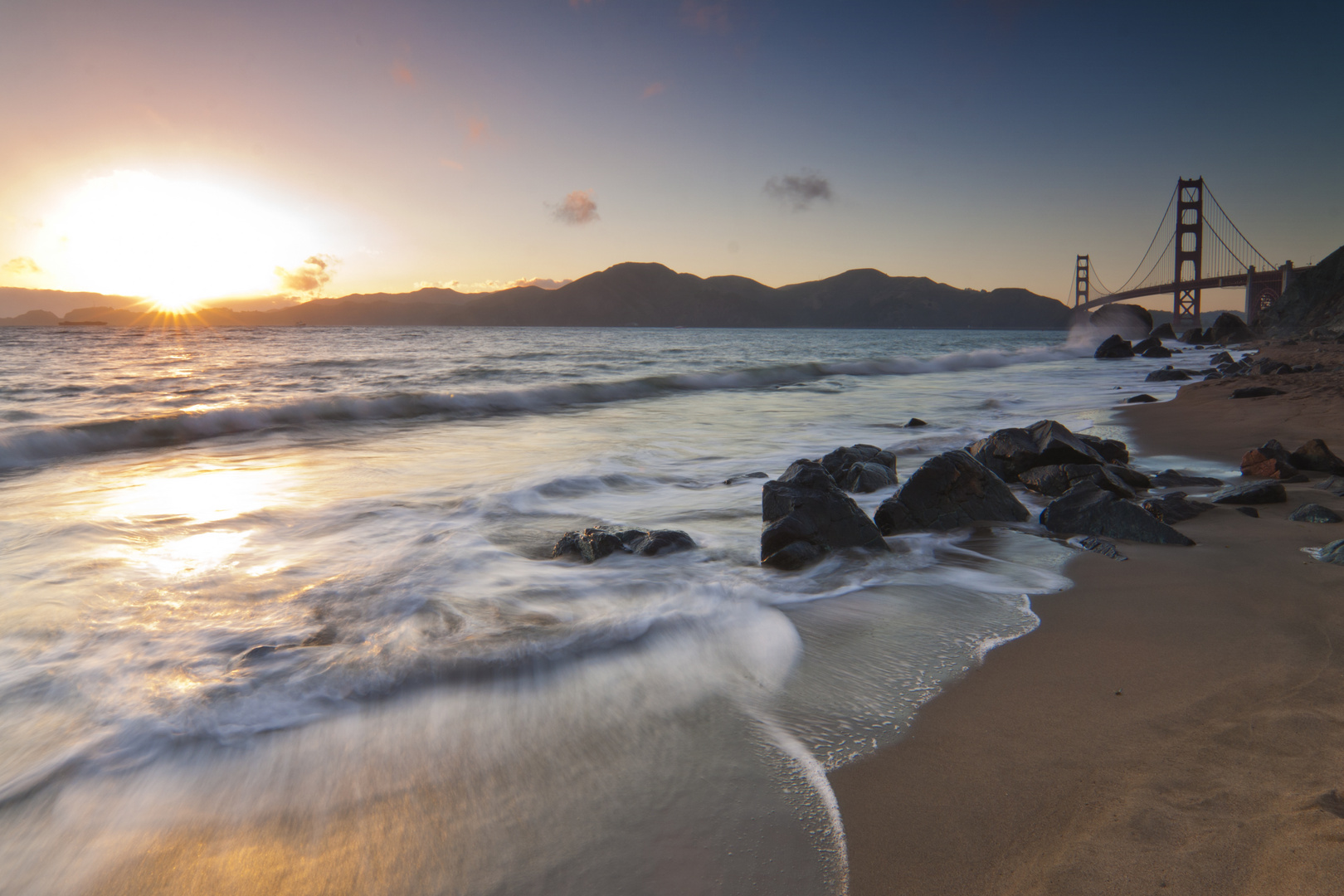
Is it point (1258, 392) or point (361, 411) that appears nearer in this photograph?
point (1258, 392)

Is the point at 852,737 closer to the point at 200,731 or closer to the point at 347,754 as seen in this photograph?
the point at 347,754

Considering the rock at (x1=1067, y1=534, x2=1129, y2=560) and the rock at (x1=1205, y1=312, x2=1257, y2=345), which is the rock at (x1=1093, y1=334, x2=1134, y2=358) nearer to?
the rock at (x1=1205, y1=312, x2=1257, y2=345)

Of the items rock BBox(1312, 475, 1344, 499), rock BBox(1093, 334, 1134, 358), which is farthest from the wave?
rock BBox(1312, 475, 1344, 499)

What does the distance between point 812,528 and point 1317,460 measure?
401 centimetres

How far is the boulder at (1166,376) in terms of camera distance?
14.0 metres

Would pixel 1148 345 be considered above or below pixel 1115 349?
above

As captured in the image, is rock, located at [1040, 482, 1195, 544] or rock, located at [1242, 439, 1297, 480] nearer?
rock, located at [1040, 482, 1195, 544]

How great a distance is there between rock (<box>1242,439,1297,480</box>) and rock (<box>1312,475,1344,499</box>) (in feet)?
0.88

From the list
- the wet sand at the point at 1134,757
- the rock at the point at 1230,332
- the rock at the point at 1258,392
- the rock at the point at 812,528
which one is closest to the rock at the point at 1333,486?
the wet sand at the point at 1134,757

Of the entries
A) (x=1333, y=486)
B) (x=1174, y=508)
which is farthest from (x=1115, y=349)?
(x=1174, y=508)

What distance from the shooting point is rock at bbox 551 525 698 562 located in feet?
12.0

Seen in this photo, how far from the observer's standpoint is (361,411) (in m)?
11.6

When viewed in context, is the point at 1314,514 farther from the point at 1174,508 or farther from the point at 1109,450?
the point at 1109,450

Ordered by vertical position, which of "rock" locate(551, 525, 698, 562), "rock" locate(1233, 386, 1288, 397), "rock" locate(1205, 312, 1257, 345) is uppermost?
"rock" locate(1205, 312, 1257, 345)
